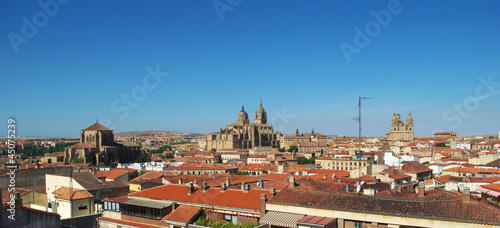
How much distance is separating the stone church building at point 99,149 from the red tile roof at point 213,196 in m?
59.2

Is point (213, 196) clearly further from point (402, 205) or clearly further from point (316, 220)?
point (402, 205)

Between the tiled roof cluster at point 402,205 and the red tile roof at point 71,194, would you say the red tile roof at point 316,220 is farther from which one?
the red tile roof at point 71,194

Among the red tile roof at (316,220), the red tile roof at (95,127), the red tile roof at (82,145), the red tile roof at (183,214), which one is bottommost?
the red tile roof at (183,214)

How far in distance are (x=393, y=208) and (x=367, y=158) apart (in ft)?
145

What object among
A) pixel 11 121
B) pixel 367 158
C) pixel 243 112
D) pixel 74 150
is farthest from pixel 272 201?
pixel 243 112

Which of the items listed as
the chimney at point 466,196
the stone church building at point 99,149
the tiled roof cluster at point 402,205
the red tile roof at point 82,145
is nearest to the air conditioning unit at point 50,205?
the tiled roof cluster at point 402,205

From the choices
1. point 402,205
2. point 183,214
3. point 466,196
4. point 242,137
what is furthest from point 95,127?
point 466,196

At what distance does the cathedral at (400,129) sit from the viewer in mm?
144500

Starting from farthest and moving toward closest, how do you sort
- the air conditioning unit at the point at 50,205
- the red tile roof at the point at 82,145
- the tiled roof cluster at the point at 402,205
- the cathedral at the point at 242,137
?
1. the cathedral at the point at 242,137
2. the red tile roof at the point at 82,145
3. the air conditioning unit at the point at 50,205
4. the tiled roof cluster at the point at 402,205

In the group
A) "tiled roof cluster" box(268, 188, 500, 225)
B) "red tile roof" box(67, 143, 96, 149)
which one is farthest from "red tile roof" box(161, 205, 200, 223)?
"red tile roof" box(67, 143, 96, 149)

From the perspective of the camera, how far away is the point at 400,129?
146 metres

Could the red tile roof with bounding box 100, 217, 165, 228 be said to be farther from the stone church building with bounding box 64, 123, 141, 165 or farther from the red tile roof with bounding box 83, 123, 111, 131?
the red tile roof with bounding box 83, 123, 111, 131

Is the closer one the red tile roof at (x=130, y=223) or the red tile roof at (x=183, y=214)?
the red tile roof at (x=183, y=214)

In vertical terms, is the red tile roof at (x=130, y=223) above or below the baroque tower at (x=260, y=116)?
below
